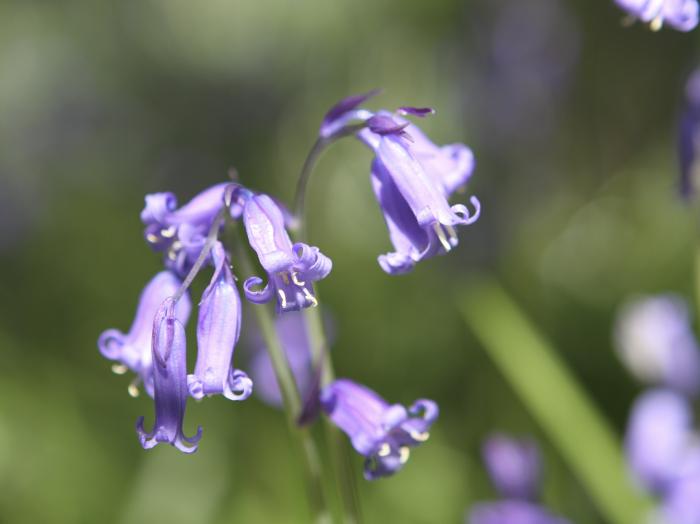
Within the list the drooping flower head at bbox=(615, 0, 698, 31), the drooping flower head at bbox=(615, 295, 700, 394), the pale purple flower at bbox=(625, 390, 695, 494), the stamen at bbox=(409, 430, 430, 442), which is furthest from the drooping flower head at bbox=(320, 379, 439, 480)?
the drooping flower head at bbox=(615, 295, 700, 394)

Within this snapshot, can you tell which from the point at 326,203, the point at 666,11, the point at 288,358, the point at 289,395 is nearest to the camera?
the point at 289,395

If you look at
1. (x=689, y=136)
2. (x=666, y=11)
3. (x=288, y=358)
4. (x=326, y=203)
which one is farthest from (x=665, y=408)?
(x=326, y=203)

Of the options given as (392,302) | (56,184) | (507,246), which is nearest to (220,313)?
(392,302)

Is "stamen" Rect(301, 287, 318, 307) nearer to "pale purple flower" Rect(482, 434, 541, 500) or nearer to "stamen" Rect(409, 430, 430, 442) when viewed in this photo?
"stamen" Rect(409, 430, 430, 442)

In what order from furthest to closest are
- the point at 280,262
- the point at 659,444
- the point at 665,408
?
1. the point at 665,408
2. the point at 659,444
3. the point at 280,262

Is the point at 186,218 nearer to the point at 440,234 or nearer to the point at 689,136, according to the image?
the point at 440,234

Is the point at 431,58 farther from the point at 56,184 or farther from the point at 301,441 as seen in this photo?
the point at 301,441
